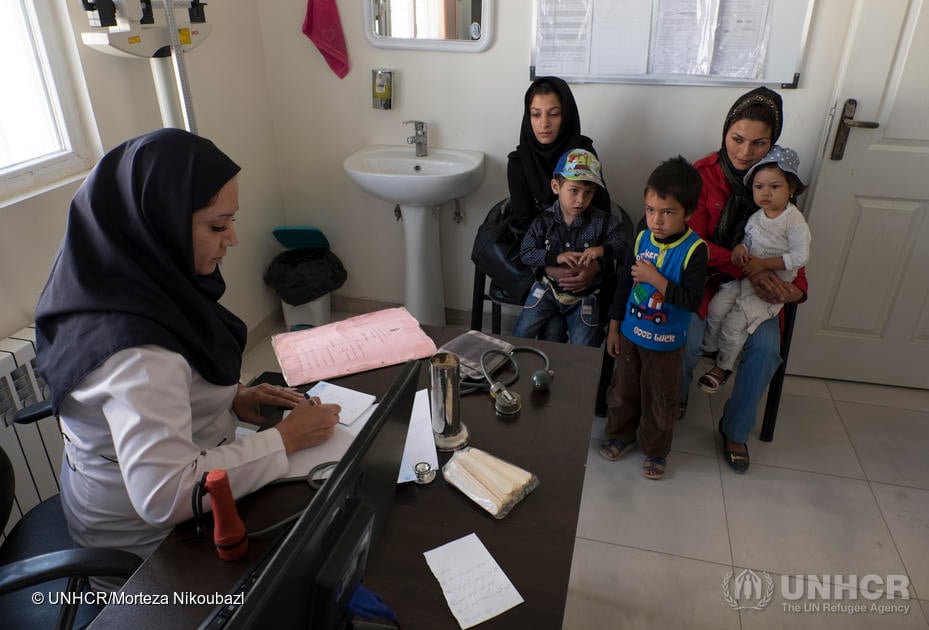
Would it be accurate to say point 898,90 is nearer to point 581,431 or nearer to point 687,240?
point 687,240

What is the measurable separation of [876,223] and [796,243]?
0.71 meters

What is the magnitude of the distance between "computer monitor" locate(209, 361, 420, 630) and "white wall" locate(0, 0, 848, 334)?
186 cm

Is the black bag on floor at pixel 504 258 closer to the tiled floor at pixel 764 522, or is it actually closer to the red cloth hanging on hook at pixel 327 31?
the tiled floor at pixel 764 522

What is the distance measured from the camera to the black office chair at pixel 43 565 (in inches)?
39.6

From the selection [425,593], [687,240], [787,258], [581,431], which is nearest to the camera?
[425,593]

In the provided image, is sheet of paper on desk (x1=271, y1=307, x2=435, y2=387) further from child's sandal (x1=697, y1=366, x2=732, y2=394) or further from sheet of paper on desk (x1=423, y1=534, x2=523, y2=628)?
child's sandal (x1=697, y1=366, x2=732, y2=394)

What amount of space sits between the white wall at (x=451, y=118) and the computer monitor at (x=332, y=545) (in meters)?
2.19

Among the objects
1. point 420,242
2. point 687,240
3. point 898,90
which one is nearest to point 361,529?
point 687,240

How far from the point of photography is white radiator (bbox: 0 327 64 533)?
1.65 meters

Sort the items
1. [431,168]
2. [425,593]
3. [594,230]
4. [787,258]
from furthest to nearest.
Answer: [431,168]
[594,230]
[787,258]
[425,593]

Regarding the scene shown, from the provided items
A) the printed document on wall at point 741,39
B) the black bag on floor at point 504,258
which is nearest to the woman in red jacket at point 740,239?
the printed document on wall at point 741,39

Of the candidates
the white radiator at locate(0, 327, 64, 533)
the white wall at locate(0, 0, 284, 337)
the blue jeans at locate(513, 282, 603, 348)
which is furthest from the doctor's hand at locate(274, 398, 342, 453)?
the blue jeans at locate(513, 282, 603, 348)

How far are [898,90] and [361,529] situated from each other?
2.61m

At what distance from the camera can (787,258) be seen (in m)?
2.14
